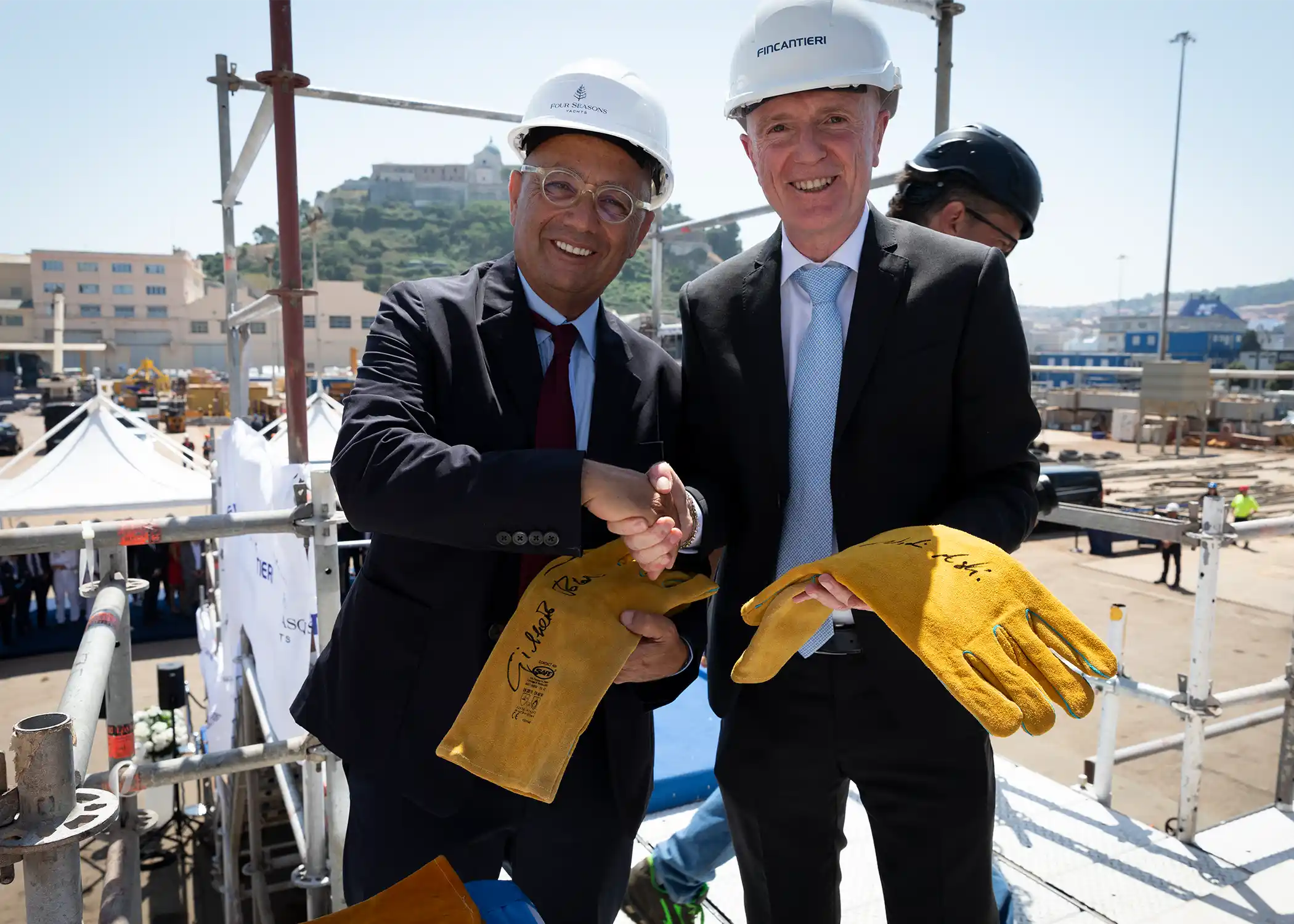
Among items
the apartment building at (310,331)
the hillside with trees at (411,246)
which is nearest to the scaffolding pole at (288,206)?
the apartment building at (310,331)

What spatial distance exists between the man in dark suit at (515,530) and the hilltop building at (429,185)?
168070mm

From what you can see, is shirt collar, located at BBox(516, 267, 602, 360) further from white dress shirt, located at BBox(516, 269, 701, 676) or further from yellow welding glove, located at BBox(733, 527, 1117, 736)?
yellow welding glove, located at BBox(733, 527, 1117, 736)

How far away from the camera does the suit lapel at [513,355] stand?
6.16 feet

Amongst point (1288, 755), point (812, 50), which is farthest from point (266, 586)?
point (1288, 755)

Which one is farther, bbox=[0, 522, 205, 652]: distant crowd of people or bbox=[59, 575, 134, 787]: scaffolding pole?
bbox=[0, 522, 205, 652]: distant crowd of people

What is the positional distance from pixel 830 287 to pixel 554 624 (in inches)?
38.1

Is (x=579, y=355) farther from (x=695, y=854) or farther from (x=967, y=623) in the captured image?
(x=695, y=854)

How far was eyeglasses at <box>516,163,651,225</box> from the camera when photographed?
6.45ft

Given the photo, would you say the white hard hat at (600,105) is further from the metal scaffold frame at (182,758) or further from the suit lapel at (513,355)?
the metal scaffold frame at (182,758)

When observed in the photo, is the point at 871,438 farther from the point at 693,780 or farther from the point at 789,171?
the point at 693,780

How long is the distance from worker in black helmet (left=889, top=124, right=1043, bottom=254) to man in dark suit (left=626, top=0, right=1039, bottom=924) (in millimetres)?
804

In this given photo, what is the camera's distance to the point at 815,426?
75.4 inches

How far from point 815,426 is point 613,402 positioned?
0.47m

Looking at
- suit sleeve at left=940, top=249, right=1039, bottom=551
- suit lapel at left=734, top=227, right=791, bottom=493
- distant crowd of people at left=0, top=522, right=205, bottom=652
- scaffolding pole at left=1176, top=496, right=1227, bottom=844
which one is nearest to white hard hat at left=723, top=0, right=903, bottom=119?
suit lapel at left=734, top=227, right=791, bottom=493
